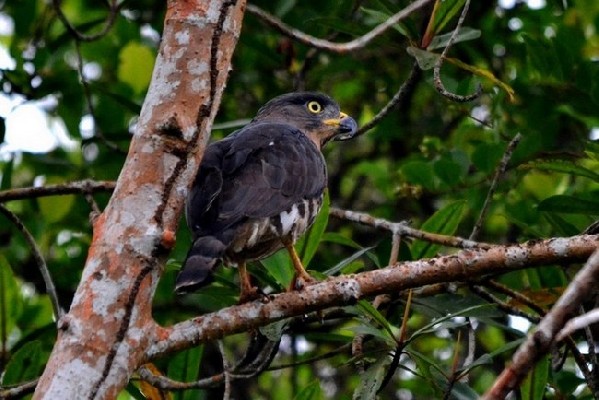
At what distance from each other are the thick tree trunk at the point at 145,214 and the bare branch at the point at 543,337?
1.20 meters

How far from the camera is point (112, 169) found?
5.87 metres

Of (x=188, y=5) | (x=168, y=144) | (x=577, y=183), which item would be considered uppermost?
(x=188, y=5)

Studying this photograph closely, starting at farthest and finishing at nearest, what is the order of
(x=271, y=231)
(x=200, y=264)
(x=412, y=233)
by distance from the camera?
1. (x=412, y=233)
2. (x=271, y=231)
3. (x=200, y=264)

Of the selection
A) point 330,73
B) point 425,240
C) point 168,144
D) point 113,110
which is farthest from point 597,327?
point 113,110

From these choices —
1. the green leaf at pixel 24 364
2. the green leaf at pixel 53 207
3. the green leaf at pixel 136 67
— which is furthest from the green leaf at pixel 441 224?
the green leaf at pixel 136 67

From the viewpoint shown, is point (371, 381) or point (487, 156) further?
point (487, 156)

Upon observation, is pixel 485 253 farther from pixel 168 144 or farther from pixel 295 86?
pixel 295 86

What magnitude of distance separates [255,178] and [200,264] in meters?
0.78

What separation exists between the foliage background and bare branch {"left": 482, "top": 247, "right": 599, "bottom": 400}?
1561mm

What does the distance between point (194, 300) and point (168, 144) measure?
Answer: 277 cm

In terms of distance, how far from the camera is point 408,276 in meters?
3.48

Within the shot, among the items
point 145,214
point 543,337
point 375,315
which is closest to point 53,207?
point 375,315

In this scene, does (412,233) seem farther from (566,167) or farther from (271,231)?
(566,167)

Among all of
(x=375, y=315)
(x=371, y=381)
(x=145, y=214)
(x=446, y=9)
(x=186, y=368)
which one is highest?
(x=446, y=9)
